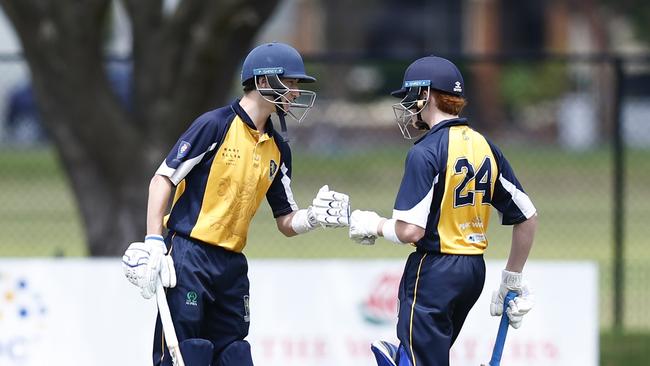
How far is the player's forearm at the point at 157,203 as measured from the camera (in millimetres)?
6148

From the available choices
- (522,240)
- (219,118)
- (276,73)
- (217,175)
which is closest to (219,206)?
(217,175)

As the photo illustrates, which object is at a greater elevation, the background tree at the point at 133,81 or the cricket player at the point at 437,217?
the background tree at the point at 133,81

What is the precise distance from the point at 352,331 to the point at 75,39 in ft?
10.4

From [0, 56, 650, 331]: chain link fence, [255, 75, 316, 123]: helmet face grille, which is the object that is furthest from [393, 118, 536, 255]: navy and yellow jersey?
[0, 56, 650, 331]: chain link fence

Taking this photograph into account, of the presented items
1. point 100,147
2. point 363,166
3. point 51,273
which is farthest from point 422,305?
point 363,166

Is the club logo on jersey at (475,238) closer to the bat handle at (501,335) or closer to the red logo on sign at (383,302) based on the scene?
the bat handle at (501,335)

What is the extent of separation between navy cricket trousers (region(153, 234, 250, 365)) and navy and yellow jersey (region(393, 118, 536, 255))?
89cm

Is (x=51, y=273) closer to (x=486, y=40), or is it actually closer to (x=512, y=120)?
(x=512, y=120)

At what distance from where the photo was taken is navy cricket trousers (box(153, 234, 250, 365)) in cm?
624

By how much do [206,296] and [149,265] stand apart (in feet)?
1.22

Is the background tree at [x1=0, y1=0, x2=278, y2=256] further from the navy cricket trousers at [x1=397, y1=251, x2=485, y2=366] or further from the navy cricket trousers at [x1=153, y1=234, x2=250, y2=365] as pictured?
the navy cricket trousers at [x1=397, y1=251, x2=485, y2=366]

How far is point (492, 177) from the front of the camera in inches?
243

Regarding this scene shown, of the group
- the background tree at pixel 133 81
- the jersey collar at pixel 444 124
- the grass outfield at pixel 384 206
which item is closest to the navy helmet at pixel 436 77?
the jersey collar at pixel 444 124

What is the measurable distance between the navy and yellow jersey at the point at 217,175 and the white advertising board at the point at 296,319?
1906 mm
